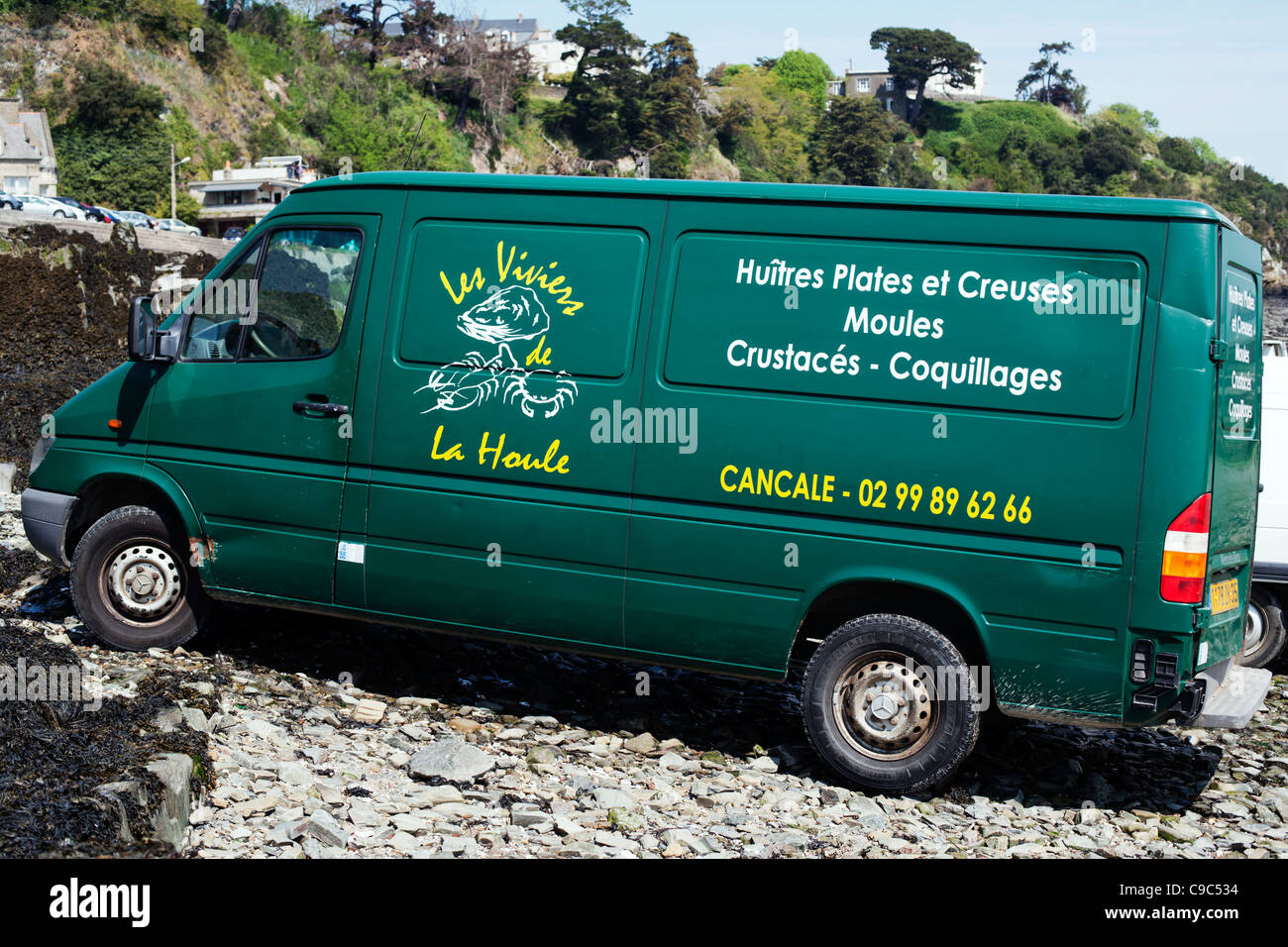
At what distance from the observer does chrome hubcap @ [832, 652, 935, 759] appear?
5.76 m

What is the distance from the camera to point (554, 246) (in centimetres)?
622

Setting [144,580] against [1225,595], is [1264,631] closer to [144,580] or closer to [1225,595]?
[1225,595]

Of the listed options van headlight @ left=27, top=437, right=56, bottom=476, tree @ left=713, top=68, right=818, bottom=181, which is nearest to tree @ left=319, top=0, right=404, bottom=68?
tree @ left=713, top=68, right=818, bottom=181

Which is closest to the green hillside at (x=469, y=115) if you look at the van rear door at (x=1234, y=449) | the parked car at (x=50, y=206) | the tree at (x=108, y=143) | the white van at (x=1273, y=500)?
the tree at (x=108, y=143)

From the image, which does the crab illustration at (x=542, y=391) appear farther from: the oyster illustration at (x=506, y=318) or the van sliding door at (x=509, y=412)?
the oyster illustration at (x=506, y=318)

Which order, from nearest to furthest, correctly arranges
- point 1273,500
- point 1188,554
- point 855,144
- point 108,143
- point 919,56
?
point 1188,554 → point 1273,500 → point 108,143 → point 855,144 → point 919,56

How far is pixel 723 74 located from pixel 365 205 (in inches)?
6367

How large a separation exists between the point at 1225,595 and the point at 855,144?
140 m

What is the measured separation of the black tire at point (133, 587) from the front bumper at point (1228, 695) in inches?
216

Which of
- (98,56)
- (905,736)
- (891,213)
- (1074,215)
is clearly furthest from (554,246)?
(98,56)

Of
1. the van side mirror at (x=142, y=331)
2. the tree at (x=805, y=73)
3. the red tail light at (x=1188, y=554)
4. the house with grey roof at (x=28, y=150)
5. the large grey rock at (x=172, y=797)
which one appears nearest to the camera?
the large grey rock at (x=172, y=797)

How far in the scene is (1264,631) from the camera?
30.1 feet

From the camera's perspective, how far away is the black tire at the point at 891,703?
564cm

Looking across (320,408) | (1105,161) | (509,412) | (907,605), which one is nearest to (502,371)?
(509,412)
